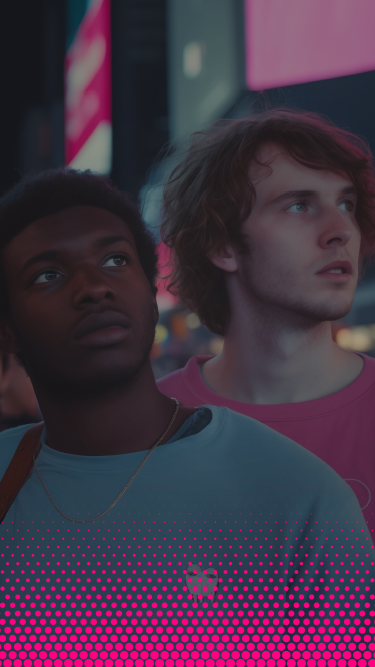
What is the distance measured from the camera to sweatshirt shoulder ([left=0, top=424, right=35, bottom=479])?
136 cm

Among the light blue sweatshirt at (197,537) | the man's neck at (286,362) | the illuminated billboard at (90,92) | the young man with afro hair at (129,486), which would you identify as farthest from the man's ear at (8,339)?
the illuminated billboard at (90,92)

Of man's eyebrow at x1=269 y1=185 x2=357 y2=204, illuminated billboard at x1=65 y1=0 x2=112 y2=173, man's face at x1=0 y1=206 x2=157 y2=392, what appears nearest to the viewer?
man's face at x1=0 y1=206 x2=157 y2=392

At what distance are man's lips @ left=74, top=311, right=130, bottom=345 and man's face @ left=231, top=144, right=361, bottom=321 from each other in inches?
16.1

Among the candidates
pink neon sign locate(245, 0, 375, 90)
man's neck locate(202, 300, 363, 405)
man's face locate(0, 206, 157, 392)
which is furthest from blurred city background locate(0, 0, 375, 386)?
man's face locate(0, 206, 157, 392)

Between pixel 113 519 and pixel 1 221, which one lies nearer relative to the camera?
pixel 113 519

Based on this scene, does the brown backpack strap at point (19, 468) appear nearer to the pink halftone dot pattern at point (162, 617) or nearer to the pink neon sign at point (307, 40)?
the pink halftone dot pattern at point (162, 617)

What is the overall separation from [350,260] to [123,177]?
140cm

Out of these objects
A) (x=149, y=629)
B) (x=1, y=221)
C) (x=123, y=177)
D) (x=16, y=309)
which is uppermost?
A: (x=1, y=221)

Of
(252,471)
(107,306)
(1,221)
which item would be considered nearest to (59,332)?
(107,306)

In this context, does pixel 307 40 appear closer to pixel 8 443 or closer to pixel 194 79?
pixel 194 79

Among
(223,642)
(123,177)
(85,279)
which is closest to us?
(223,642)

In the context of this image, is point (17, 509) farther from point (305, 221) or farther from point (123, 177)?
point (123, 177)

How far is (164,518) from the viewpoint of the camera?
1168 mm

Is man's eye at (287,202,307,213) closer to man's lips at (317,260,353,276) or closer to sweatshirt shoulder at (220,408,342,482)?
man's lips at (317,260,353,276)
